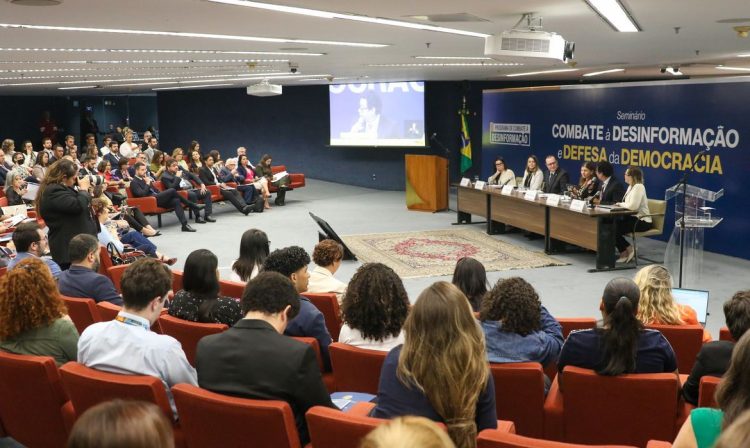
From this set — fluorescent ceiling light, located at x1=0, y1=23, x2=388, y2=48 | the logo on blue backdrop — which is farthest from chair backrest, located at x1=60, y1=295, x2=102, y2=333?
the logo on blue backdrop

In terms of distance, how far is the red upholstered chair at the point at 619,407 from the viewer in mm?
3160

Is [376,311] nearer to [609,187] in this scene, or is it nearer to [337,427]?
[337,427]

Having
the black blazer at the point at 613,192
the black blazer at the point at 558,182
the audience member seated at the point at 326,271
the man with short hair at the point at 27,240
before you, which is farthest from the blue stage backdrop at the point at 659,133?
the man with short hair at the point at 27,240

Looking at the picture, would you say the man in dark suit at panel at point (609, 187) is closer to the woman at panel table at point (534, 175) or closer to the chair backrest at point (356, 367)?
the woman at panel table at point (534, 175)

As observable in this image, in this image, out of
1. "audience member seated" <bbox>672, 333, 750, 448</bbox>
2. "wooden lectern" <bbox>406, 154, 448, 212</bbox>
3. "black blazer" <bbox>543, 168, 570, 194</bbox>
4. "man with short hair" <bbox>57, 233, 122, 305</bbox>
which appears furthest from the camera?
"wooden lectern" <bbox>406, 154, 448, 212</bbox>

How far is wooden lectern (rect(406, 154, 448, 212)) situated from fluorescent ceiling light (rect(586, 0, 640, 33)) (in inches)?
247

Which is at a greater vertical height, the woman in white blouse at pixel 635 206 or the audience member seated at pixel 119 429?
the audience member seated at pixel 119 429

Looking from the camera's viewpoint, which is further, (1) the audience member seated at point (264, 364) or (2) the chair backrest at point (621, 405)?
(2) the chair backrest at point (621, 405)

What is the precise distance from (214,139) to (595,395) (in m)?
21.2

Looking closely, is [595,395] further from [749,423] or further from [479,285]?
[749,423]

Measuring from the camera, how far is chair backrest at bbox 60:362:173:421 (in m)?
2.78

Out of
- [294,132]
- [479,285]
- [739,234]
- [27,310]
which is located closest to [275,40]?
[479,285]

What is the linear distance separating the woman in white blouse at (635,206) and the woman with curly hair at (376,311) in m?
6.29

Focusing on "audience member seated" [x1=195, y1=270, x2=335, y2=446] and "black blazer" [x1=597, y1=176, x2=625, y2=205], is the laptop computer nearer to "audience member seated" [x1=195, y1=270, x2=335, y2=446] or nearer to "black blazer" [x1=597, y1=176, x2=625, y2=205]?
"audience member seated" [x1=195, y1=270, x2=335, y2=446]
